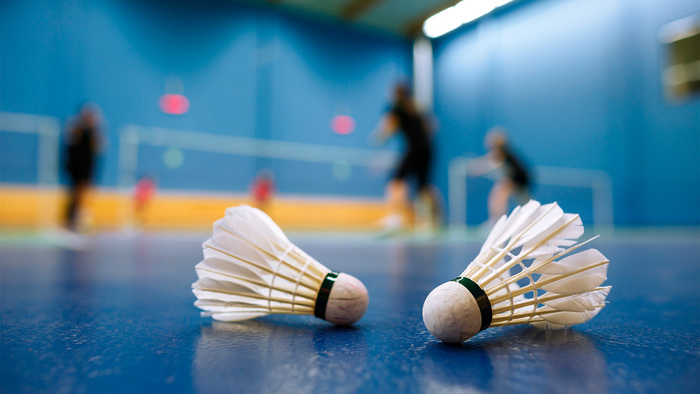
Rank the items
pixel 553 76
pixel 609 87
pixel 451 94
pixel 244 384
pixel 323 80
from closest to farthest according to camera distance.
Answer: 1. pixel 244 384
2. pixel 609 87
3. pixel 553 76
4. pixel 323 80
5. pixel 451 94

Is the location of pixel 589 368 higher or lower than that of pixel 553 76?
lower

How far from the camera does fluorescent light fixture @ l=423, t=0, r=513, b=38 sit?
9805 mm

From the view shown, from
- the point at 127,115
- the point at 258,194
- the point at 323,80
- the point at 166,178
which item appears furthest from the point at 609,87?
the point at 127,115

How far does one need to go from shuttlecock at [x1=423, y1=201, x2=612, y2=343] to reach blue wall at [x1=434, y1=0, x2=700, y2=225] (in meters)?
7.95

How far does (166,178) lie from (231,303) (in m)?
7.89

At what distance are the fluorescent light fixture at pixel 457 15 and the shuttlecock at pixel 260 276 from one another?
410 inches

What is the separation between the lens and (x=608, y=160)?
26.0ft

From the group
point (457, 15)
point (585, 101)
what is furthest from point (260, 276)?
point (457, 15)

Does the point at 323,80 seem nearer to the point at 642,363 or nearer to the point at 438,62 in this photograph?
the point at 438,62

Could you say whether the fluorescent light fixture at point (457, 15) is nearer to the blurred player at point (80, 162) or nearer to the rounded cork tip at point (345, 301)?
the blurred player at point (80, 162)

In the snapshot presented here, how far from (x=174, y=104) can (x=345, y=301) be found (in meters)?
8.59

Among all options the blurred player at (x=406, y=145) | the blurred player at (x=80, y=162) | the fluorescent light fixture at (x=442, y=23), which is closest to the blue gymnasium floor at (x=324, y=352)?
the blurred player at (x=406, y=145)

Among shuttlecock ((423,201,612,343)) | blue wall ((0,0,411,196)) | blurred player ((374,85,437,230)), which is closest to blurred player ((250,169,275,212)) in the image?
blue wall ((0,0,411,196))

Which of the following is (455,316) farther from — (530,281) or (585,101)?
(585,101)
